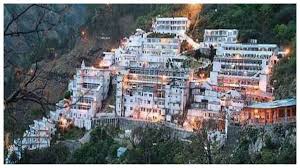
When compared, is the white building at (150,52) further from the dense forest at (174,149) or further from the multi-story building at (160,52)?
the dense forest at (174,149)

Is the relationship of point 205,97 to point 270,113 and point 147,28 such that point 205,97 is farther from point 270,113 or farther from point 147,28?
point 147,28

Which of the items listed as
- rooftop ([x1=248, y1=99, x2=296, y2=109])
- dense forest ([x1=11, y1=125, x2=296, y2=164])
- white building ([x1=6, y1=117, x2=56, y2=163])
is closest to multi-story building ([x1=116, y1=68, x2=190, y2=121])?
dense forest ([x1=11, y1=125, x2=296, y2=164])

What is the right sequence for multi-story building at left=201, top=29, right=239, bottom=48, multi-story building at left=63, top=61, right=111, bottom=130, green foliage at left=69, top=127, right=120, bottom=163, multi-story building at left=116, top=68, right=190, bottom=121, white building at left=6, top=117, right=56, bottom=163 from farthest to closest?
multi-story building at left=201, top=29, right=239, bottom=48, multi-story building at left=63, top=61, right=111, bottom=130, multi-story building at left=116, top=68, right=190, bottom=121, white building at left=6, top=117, right=56, bottom=163, green foliage at left=69, top=127, right=120, bottom=163

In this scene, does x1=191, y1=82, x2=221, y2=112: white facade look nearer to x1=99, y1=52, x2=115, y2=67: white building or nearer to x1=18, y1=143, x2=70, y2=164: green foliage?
x1=99, y1=52, x2=115, y2=67: white building

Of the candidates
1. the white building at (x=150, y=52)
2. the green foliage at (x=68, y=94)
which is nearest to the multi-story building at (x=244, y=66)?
the white building at (x=150, y=52)

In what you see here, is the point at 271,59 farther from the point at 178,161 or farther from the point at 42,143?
the point at 42,143

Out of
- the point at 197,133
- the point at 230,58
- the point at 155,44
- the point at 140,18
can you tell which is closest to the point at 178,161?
the point at 197,133
